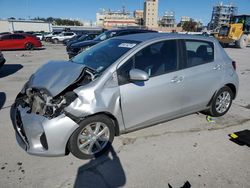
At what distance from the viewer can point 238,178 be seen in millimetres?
2826

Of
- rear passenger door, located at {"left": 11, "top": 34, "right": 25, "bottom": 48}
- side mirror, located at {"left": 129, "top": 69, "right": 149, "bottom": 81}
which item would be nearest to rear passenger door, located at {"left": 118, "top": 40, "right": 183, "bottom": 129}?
side mirror, located at {"left": 129, "top": 69, "right": 149, "bottom": 81}

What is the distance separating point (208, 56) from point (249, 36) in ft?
76.9

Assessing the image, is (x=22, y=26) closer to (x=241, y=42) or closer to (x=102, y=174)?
(x=241, y=42)

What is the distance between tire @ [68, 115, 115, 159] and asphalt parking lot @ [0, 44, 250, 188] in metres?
0.12

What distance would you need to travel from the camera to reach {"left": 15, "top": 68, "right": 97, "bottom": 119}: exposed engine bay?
9.34 feet

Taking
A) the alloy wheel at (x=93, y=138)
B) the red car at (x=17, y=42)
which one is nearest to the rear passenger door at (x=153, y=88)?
the alloy wheel at (x=93, y=138)

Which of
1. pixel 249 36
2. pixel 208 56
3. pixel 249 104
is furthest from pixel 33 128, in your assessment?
pixel 249 36

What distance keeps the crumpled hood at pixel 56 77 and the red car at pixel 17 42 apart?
17.2 meters

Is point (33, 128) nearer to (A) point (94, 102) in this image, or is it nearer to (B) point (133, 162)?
(A) point (94, 102)

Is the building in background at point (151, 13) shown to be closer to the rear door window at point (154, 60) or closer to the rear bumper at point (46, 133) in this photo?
the rear door window at point (154, 60)

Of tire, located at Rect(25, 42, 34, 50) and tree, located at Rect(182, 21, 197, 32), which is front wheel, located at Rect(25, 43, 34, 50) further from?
tree, located at Rect(182, 21, 197, 32)

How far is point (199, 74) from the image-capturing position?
3.92 meters

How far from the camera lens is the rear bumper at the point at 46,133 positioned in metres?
2.74

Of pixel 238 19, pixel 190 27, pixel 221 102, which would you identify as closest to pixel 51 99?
pixel 221 102
